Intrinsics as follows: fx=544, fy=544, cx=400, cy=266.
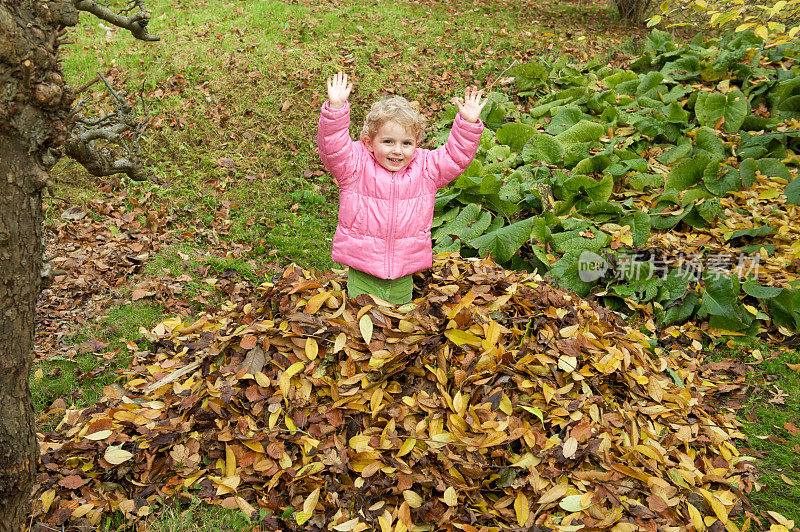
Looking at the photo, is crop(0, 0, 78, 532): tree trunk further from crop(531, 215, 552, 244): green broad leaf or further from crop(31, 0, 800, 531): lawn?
crop(531, 215, 552, 244): green broad leaf

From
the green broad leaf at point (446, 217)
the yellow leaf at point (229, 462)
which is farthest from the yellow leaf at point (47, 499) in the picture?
the green broad leaf at point (446, 217)

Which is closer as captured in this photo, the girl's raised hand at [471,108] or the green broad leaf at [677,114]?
the girl's raised hand at [471,108]

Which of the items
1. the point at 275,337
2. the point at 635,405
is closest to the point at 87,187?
the point at 275,337

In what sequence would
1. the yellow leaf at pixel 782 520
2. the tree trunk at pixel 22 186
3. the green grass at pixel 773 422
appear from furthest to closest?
the green grass at pixel 773 422 < the yellow leaf at pixel 782 520 < the tree trunk at pixel 22 186

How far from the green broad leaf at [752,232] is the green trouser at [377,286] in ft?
10.1

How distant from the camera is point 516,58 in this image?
25.8 ft

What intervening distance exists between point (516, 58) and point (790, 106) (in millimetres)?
3489

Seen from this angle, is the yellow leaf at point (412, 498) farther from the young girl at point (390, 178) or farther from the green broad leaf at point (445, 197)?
the green broad leaf at point (445, 197)

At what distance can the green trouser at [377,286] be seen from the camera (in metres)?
3.22

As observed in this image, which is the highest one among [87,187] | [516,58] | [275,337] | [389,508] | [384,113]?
[516,58]

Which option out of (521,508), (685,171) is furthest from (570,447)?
(685,171)

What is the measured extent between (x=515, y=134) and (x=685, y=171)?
1.69 meters

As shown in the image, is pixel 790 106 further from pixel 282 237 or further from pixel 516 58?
pixel 282 237

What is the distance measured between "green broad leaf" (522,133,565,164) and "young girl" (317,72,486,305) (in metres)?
2.68
